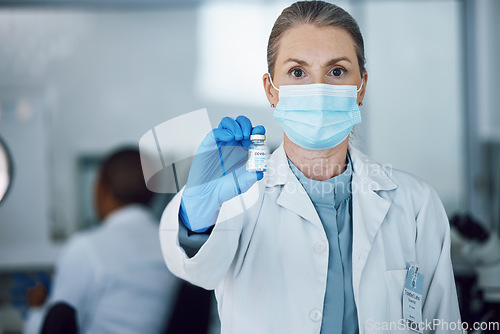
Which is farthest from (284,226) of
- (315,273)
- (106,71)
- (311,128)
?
(106,71)

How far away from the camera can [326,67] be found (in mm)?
952

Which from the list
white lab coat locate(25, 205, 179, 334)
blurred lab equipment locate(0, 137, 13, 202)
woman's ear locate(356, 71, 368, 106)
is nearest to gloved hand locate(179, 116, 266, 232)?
woman's ear locate(356, 71, 368, 106)

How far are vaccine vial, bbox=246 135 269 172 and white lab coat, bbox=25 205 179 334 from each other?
1240 mm

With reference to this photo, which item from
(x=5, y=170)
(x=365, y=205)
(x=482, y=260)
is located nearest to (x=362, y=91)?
(x=365, y=205)

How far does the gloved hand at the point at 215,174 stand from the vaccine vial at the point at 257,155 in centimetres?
1

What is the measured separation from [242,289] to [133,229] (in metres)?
1.21

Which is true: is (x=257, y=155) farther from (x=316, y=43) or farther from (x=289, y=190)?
(x=316, y=43)

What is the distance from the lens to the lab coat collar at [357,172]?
106 cm

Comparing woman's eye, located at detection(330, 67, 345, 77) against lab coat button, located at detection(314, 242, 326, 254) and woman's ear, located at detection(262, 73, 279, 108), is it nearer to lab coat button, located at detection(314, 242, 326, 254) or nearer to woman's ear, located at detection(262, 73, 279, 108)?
woman's ear, located at detection(262, 73, 279, 108)

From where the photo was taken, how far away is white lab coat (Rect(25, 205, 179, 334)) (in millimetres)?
1987

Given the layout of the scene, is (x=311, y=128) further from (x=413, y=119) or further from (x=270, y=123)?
(x=413, y=119)

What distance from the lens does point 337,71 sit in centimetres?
96

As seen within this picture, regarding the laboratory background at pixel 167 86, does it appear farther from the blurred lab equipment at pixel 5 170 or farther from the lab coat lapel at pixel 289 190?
the lab coat lapel at pixel 289 190

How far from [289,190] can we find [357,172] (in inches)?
6.5
